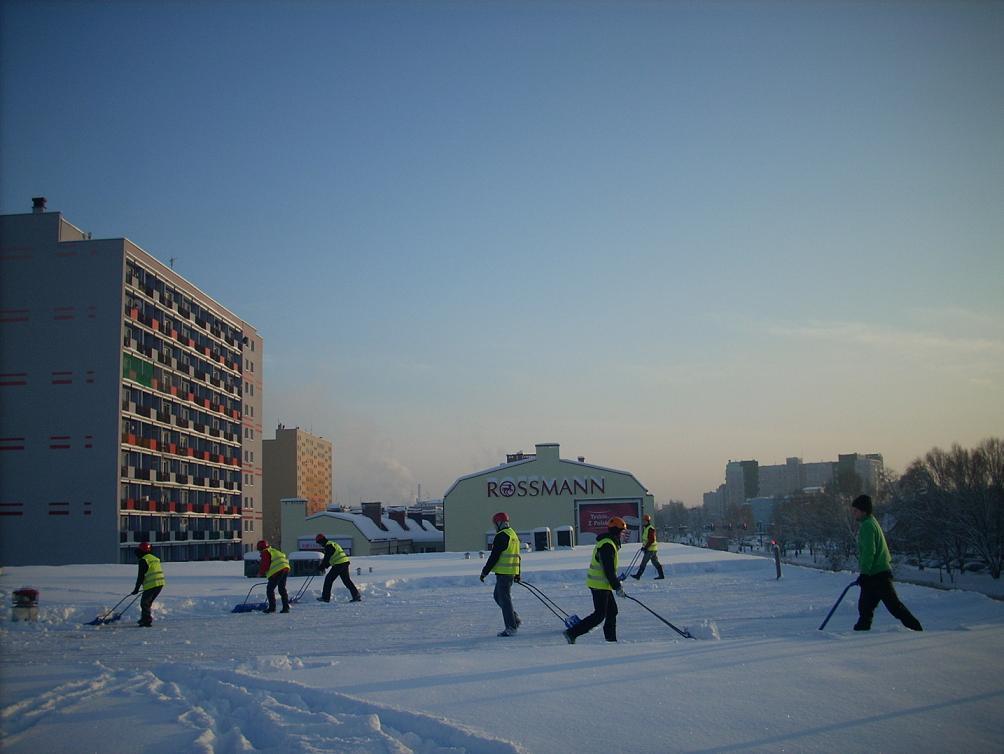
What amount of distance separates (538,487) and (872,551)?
48.2 m

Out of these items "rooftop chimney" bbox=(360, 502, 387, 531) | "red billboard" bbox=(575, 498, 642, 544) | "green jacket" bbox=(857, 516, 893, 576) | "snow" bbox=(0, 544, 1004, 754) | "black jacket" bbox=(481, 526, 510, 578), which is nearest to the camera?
"snow" bbox=(0, 544, 1004, 754)

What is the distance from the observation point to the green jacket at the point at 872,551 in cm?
940

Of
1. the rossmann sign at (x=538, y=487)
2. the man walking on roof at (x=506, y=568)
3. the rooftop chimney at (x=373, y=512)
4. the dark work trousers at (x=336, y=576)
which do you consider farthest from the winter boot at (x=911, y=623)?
the rooftop chimney at (x=373, y=512)

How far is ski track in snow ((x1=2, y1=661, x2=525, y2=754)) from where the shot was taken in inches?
210

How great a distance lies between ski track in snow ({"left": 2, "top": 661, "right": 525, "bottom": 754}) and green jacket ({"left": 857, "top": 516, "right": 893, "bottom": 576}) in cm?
634

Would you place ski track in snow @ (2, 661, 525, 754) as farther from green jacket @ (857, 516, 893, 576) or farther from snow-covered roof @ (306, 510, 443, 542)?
snow-covered roof @ (306, 510, 443, 542)

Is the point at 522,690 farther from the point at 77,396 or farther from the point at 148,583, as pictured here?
the point at 77,396

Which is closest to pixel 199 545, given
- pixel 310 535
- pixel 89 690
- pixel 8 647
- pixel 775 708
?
pixel 310 535

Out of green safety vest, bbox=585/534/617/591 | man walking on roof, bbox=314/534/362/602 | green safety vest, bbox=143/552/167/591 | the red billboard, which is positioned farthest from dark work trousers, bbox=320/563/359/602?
the red billboard

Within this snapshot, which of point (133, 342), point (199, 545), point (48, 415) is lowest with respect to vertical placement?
point (199, 545)

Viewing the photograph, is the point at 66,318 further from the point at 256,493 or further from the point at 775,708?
the point at 775,708

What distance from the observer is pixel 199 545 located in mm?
61656

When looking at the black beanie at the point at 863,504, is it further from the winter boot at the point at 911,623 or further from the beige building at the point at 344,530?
the beige building at the point at 344,530

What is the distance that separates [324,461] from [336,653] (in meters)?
172
